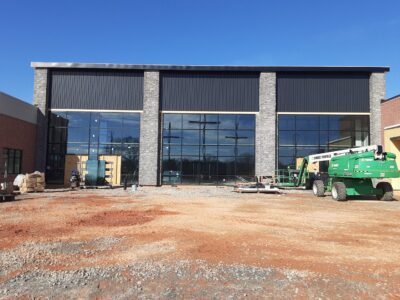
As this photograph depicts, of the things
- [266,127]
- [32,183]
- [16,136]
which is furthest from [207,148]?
[16,136]

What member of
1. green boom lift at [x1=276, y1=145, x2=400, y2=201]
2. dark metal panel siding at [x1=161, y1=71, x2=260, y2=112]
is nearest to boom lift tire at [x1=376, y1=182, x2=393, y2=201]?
green boom lift at [x1=276, y1=145, x2=400, y2=201]

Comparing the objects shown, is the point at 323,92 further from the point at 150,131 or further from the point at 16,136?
the point at 16,136

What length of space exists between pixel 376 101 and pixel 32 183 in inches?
1142

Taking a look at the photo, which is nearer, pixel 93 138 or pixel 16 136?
pixel 16 136

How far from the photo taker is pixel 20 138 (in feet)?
94.5

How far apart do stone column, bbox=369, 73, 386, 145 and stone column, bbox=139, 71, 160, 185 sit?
19.1 metres

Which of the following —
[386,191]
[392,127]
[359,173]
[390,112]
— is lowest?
[386,191]

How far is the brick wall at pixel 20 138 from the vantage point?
26453 mm

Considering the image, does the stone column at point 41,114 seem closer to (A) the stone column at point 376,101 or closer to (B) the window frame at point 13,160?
(B) the window frame at point 13,160

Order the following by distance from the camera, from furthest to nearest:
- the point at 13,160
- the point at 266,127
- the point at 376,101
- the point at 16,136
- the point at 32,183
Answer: the point at 266,127 < the point at 376,101 < the point at 16,136 < the point at 13,160 < the point at 32,183

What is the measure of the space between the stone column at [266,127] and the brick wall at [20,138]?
19.8m

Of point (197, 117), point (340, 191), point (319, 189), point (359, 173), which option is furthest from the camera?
point (197, 117)

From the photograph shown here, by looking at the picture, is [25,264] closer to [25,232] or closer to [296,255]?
[25,232]

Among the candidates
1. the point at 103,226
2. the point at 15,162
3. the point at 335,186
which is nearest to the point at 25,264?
the point at 103,226
